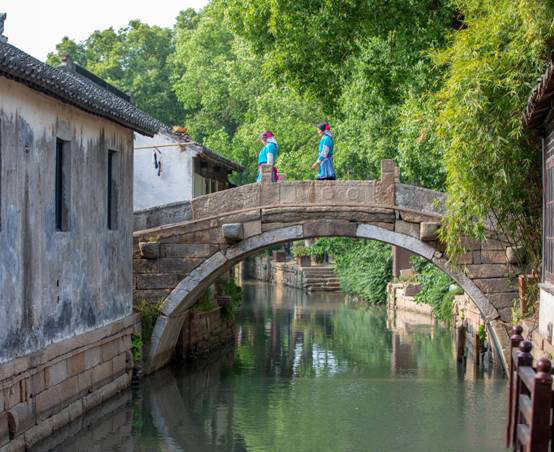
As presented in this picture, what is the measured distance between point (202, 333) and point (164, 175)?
3.49m

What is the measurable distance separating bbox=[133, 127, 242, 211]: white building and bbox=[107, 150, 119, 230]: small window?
541 cm

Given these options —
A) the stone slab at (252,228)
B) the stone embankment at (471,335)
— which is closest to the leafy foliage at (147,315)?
the stone slab at (252,228)

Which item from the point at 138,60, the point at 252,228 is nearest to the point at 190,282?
the point at 252,228

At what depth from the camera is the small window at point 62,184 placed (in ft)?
43.2

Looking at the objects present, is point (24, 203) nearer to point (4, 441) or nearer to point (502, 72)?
point (4, 441)

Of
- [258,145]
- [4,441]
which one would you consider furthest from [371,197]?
[258,145]

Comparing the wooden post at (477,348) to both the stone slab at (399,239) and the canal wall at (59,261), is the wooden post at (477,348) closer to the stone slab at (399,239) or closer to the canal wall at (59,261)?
the stone slab at (399,239)

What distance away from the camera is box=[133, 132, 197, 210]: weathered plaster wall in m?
21.4

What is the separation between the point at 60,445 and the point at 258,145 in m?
24.7

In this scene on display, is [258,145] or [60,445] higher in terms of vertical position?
[258,145]

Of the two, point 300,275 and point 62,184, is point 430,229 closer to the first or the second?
point 62,184

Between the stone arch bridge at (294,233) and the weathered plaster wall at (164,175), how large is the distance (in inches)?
160

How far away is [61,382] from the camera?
12.7 metres

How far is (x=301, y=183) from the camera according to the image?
17.0 m
